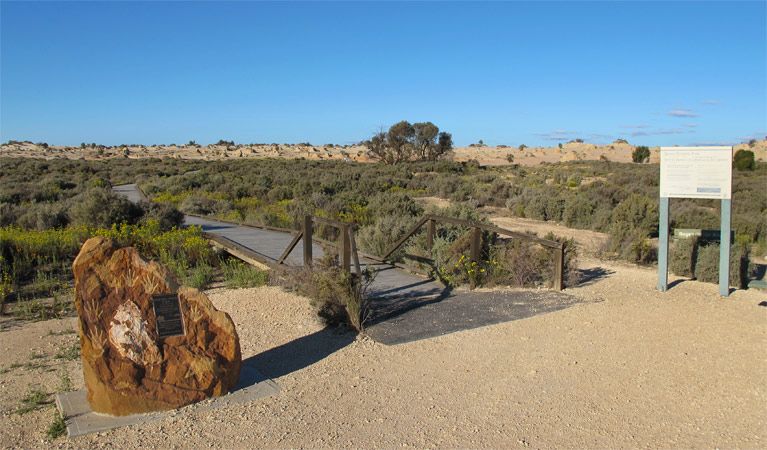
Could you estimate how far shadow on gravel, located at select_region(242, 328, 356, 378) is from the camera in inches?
219

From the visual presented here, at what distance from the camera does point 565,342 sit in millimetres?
6137

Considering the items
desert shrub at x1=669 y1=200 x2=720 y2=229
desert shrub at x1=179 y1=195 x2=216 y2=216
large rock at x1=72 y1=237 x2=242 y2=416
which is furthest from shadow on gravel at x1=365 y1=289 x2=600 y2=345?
desert shrub at x1=179 y1=195 x2=216 y2=216

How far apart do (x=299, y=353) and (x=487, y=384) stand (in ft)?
6.67

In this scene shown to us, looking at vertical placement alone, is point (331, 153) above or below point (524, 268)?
above

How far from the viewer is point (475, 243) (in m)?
8.45

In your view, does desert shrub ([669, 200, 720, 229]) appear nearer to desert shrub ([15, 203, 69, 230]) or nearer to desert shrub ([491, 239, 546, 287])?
desert shrub ([491, 239, 546, 287])

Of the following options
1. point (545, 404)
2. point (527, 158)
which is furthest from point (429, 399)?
point (527, 158)

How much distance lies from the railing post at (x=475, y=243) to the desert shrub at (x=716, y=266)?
386cm

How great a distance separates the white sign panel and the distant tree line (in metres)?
47.4

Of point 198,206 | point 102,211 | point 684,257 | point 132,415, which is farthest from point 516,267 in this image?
point 198,206

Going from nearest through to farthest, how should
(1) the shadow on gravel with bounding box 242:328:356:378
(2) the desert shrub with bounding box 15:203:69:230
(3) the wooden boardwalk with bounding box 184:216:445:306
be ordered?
(1) the shadow on gravel with bounding box 242:328:356:378, (3) the wooden boardwalk with bounding box 184:216:445:306, (2) the desert shrub with bounding box 15:203:69:230

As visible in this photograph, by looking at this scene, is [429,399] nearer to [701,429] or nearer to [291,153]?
[701,429]

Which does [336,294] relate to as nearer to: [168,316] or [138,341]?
[168,316]

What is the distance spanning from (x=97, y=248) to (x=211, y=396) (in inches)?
59.3
